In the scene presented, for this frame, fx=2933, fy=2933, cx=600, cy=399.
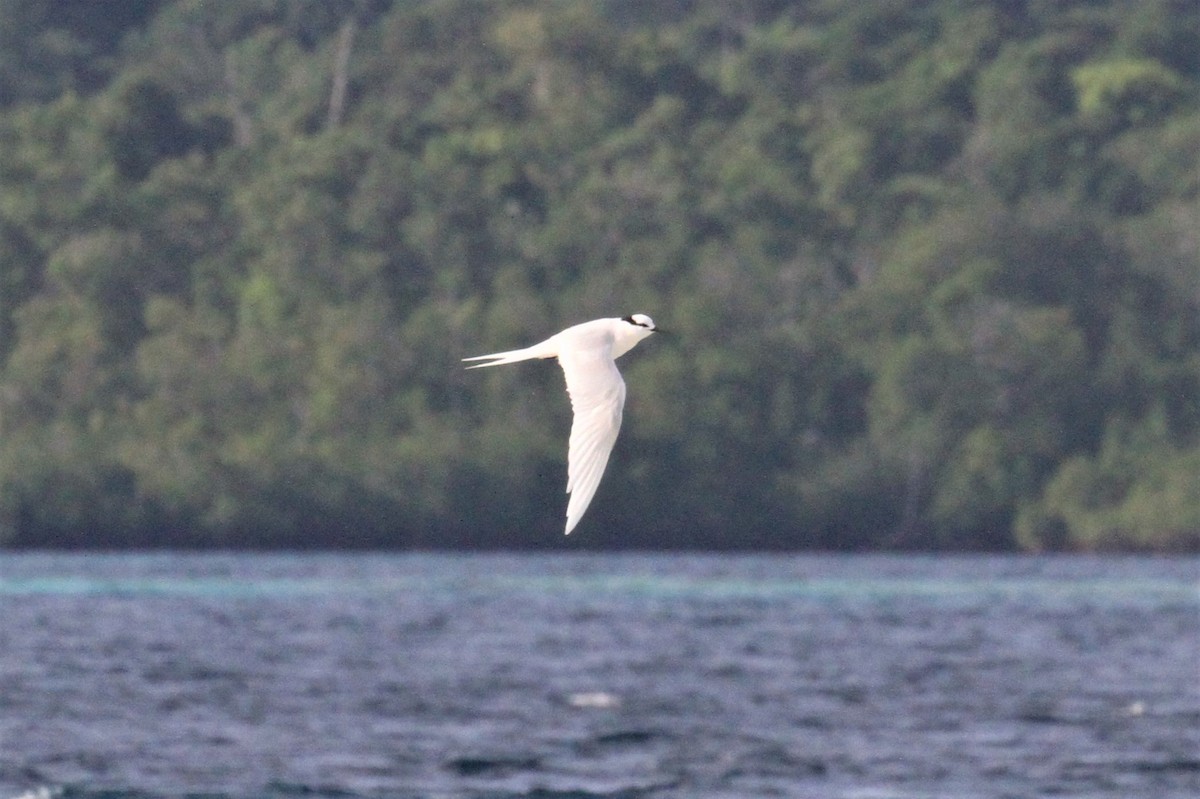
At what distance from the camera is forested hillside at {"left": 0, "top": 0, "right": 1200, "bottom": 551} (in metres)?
91.0

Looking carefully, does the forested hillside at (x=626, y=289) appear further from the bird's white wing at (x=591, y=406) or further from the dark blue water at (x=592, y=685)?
the bird's white wing at (x=591, y=406)

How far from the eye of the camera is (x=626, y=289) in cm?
9906

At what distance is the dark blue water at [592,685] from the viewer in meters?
34.5

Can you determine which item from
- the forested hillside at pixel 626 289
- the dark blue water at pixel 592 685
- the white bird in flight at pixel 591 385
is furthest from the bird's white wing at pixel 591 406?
the forested hillside at pixel 626 289

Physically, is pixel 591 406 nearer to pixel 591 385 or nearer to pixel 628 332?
pixel 591 385

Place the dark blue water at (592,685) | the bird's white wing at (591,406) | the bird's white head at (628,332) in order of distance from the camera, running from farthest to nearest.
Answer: the dark blue water at (592,685), the bird's white head at (628,332), the bird's white wing at (591,406)

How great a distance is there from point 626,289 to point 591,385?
81789 mm

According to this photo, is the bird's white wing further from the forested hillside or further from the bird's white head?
the forested hillside

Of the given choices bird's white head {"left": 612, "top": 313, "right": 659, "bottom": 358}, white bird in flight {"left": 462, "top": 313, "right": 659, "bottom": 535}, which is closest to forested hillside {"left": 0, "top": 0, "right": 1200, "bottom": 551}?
bird's white head {"left": 612, "top": 313, "right": 659, "bottom": 358}

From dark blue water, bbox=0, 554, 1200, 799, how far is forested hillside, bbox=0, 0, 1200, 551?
13.3m

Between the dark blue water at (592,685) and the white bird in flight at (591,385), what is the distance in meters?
14.8

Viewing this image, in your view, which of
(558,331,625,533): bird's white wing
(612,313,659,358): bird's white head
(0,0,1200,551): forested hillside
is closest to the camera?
(558,331,625,533): bird's white wing

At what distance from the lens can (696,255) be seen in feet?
334

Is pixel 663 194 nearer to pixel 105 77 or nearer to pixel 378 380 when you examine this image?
pixel 378 380
